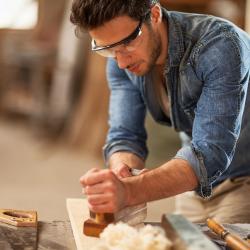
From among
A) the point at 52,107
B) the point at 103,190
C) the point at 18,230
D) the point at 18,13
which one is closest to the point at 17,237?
the point at 18,230

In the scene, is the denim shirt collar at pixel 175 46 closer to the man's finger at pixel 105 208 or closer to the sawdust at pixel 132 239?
the man's finger at pixel 105 208

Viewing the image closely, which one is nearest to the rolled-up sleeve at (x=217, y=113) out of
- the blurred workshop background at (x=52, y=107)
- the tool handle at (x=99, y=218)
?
the tool handle at (x=99, y=218)

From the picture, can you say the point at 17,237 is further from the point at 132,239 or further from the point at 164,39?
the point at 164,39

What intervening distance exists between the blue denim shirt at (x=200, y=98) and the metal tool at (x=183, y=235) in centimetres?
43

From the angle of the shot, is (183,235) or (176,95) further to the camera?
(176,95)

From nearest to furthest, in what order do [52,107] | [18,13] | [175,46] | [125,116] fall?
[175,46], [125,116], [52,107], [18,13]

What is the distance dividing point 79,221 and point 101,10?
0.69 m

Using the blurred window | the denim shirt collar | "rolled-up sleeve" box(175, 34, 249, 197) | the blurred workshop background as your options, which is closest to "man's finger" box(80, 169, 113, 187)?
"rolled-up sleeve" box(175, 34, 249, 197)

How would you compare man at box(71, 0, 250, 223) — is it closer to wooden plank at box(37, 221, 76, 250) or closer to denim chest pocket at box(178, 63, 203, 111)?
denim chest pocket at box(178, 63, 203, 111)

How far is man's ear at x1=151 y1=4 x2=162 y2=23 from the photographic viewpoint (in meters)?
2.06

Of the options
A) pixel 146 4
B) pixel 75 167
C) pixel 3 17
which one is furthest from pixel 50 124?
pixel 146 4

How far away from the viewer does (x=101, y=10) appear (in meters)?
1.91

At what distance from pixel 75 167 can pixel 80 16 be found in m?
3.57

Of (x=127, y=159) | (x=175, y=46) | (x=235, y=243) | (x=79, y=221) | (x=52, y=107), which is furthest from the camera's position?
(x=52, y=107)
